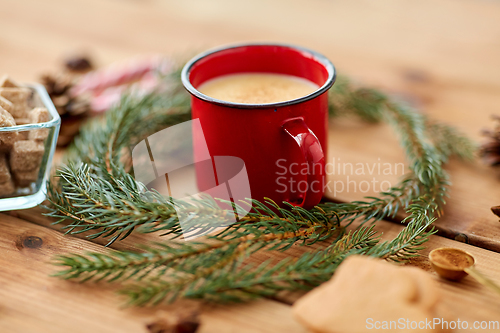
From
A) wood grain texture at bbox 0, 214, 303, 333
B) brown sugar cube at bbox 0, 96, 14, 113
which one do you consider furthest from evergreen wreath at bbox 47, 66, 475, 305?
brown sugar cube at bbox 0, 96, 14, 113

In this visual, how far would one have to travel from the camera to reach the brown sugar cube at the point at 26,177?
26.5 inches

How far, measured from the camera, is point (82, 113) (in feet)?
2.99

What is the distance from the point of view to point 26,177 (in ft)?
2.23

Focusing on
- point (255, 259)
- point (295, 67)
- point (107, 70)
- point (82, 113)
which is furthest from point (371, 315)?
point (107, 70)

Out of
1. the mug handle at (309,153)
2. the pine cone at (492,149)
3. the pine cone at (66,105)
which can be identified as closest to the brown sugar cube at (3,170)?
the pine cone at (66,105)

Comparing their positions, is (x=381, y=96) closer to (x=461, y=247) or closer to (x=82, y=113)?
(x=461, y=247)

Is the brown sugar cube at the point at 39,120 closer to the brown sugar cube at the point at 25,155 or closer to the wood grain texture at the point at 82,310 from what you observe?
the brown sugar cube at the point at 25,155

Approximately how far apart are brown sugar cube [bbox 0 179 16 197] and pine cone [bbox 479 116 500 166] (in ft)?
2.46

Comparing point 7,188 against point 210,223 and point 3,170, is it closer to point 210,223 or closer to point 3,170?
point 3,170

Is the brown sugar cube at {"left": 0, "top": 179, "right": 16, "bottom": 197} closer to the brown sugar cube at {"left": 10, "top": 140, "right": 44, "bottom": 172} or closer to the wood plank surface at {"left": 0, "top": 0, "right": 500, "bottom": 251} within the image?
the brown sugar cube at {"left": 10, "top": 140, "right": 44, "bottom": 172}

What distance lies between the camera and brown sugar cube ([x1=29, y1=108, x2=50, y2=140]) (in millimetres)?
664

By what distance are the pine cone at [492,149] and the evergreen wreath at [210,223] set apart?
0.02m

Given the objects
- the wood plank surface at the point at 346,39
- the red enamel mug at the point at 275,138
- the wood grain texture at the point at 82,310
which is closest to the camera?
the wood grain texture at the point at 82,310

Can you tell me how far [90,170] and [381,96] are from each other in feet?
1.85
